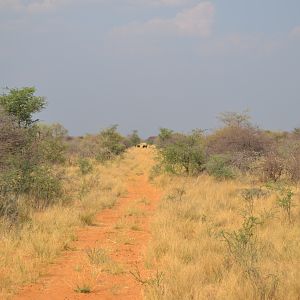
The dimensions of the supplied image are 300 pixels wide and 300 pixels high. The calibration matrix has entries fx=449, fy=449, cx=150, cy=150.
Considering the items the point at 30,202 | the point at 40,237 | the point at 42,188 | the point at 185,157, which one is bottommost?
the point at 40,237

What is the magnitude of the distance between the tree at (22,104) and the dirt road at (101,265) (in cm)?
615

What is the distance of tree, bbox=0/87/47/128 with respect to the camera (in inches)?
635

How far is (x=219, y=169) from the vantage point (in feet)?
61.8

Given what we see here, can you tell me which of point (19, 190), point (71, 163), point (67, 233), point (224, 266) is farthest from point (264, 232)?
point (71, 163)

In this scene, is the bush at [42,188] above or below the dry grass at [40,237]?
above

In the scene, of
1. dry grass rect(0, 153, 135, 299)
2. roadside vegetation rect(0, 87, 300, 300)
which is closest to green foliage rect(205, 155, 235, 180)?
roadside vegetation rect(0, 87, 300, 300)

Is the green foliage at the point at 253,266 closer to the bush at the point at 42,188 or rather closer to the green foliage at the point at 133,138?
the bush at the point at 42,188

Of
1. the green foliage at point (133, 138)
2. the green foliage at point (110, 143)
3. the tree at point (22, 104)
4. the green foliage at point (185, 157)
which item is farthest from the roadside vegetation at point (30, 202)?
the green foliage at point (133, 138)

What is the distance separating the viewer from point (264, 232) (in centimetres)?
878

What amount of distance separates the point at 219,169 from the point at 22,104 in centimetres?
833

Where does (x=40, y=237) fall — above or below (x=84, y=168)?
below

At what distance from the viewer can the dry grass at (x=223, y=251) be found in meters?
5.32

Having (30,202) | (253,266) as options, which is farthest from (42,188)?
(253,266)

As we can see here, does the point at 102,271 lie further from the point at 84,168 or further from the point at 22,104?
the point at 84,168
